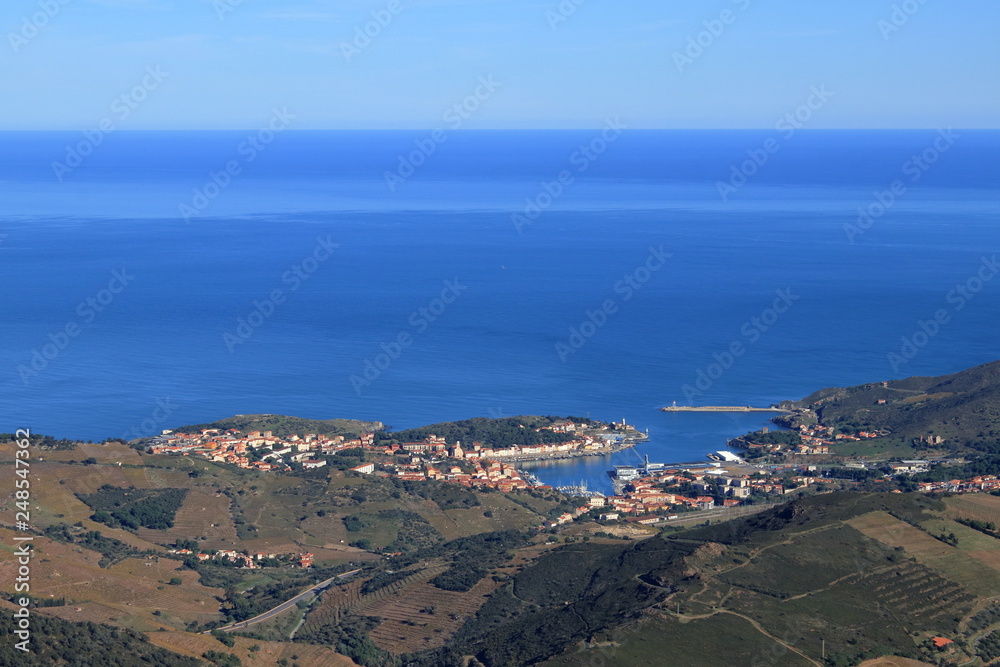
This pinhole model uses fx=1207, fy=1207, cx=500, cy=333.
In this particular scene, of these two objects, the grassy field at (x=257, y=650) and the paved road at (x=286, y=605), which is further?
the paved road at (x=286, y=605)

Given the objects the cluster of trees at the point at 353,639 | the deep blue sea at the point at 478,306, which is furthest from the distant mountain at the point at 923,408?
the cluster of trees at the point at 353,639

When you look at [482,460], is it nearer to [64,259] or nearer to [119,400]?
[119,400]

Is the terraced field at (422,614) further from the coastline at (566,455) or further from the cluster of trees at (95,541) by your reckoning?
the coastline at (566,455)

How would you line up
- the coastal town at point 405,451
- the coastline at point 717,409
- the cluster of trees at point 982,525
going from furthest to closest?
the coastline at point 717,409
the coastal town at point 405,451
the cluster of trees at point 982,525

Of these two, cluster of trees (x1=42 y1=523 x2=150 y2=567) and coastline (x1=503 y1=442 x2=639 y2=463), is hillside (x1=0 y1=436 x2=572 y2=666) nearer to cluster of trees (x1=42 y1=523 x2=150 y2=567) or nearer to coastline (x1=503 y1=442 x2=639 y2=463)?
cluster of trees (x1=42 y1=523 x2=150 y2=567)

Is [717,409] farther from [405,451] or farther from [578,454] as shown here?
[405,451]

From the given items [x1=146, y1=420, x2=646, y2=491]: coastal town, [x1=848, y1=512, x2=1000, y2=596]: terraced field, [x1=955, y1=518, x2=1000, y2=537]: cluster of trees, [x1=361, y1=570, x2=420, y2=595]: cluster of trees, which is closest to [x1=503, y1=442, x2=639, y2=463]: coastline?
[x1=146, y1=420, x2=646, y2=491]: coastal town
